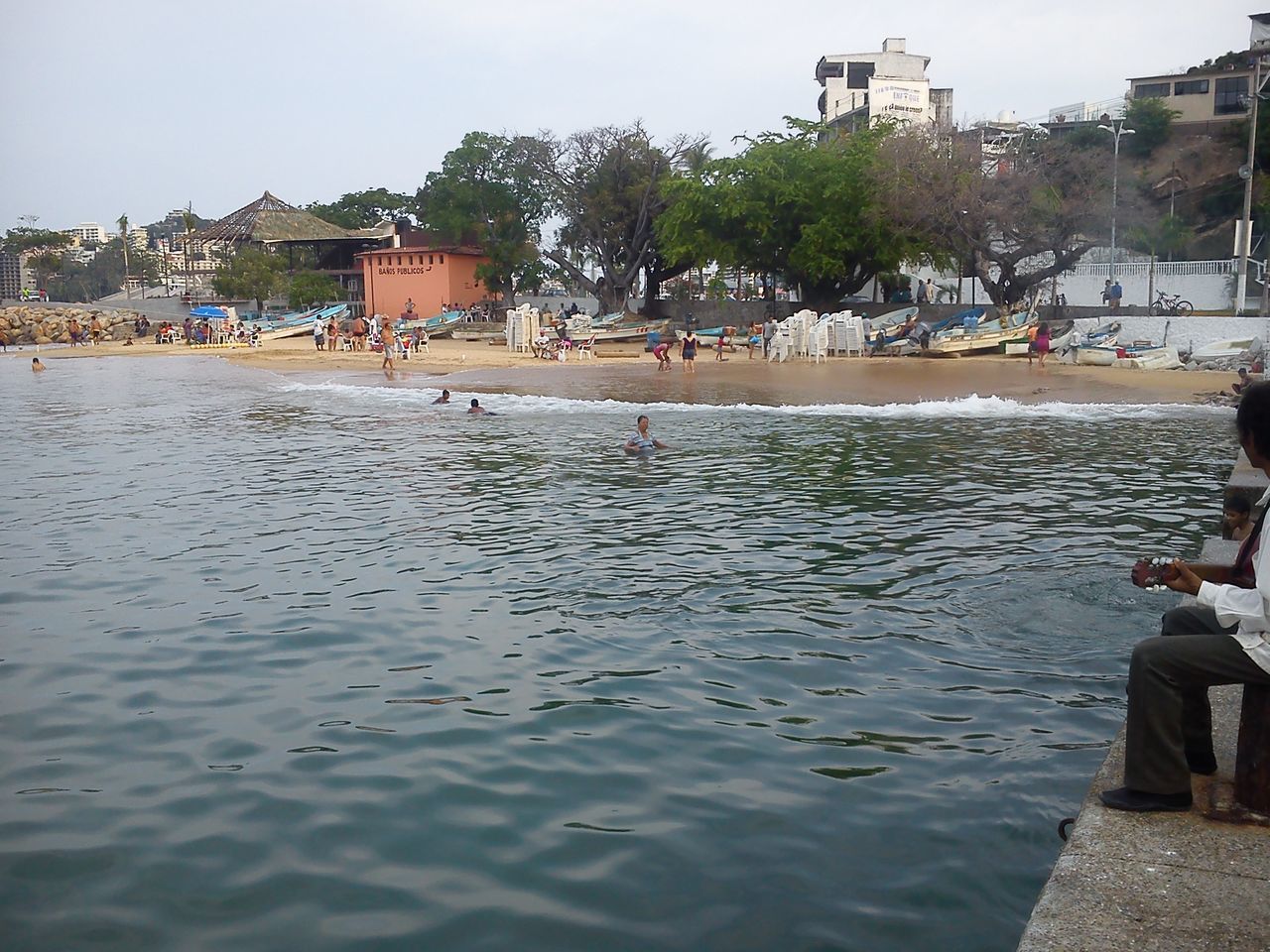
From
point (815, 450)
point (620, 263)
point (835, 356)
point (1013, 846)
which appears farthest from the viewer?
point (620, 263)

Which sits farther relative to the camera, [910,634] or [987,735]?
[910,634]

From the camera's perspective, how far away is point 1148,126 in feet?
178

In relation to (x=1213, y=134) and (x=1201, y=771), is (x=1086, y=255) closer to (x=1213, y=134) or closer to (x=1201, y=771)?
(x=1213, y=134)

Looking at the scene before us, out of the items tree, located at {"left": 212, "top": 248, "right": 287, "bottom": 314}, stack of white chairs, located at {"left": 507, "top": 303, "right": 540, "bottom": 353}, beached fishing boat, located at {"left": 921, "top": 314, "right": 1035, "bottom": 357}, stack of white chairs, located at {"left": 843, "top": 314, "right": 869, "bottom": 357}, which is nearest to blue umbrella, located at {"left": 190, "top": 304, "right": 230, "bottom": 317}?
tree, located at {"left": 212, "top": 248, "right": 287, "bottom": 314}

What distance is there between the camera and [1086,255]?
42.9m

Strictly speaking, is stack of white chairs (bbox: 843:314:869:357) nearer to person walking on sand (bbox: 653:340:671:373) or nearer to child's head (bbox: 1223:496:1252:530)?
person walking on sand (bbox: 653:340:671:373)

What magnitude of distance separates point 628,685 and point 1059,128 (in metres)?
57.0

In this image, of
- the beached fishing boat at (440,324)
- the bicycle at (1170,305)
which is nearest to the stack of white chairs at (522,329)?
the beached fishing boat at (440,324)

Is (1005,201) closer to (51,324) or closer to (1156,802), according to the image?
(1156,802)

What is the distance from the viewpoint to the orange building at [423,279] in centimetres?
5472

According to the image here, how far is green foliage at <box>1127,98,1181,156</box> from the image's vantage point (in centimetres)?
5412

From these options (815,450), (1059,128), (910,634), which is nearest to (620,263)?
(1059,128)

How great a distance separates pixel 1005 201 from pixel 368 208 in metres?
47.0

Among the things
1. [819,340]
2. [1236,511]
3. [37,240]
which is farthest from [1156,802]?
[37,240]
